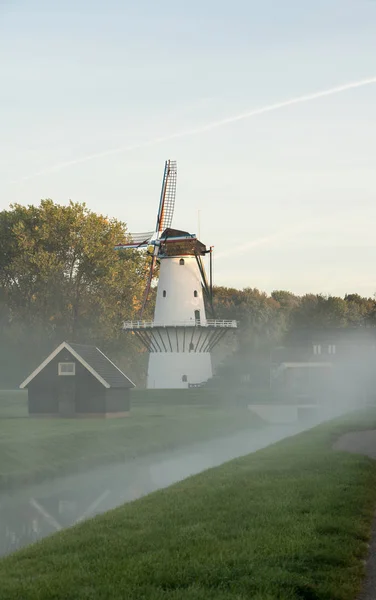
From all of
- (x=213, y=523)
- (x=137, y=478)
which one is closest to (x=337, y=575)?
(x=213, y=523)

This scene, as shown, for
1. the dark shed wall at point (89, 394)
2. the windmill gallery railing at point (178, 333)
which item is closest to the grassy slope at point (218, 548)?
the dark shed wall at point (89, 394)

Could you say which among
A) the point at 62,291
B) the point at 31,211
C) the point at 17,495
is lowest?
the point at 17,495

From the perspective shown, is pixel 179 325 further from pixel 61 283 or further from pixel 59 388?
pixel 59 388

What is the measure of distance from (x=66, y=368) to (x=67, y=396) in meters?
1.93

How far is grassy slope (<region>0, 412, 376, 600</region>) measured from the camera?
1162 centimetres

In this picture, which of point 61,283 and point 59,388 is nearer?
point 59,388

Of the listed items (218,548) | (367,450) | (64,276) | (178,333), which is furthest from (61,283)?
(218,548)

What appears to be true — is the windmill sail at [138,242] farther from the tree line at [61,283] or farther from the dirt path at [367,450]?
the dirt path at [367,450]

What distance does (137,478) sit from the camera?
118 feet

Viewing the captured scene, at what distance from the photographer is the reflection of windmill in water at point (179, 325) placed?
84.9 m

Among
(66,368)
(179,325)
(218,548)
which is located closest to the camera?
(218,548)

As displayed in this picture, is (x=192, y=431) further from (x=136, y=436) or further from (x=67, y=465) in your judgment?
(x=67, y=465)

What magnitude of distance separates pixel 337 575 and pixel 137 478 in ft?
80.8

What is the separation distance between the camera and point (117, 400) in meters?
60.5
